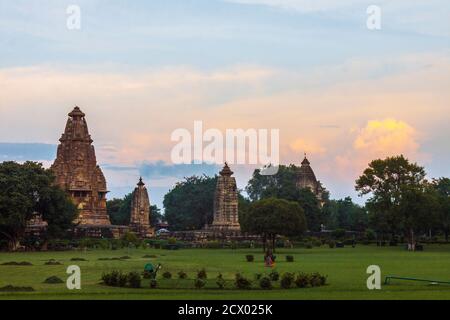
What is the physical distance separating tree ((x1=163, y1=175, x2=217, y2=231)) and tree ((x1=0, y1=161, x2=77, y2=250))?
57996 millimetres

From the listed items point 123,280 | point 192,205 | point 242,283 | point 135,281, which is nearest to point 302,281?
point 242,283

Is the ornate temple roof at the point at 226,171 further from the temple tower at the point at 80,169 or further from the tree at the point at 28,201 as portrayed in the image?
the tree at the point at 28,201

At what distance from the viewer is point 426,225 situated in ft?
289

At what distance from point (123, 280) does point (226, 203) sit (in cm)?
7022

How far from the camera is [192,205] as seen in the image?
144000mm

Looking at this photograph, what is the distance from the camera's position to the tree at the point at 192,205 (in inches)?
5615

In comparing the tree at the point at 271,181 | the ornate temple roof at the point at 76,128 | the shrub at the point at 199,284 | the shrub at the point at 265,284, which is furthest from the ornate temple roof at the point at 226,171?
the shrub at the point at 265,284

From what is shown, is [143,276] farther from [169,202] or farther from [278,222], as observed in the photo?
[169,202]

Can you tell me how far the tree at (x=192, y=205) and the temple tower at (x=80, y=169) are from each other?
41.7 metres

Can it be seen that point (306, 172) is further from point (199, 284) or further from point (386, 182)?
point (199, 284)

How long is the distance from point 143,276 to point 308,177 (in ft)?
404

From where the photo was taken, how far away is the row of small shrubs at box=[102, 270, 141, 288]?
34.5m

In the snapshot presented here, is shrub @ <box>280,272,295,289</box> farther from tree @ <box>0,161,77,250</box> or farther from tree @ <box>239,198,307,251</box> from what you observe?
tree @ <box>0,161,77,250</box>
